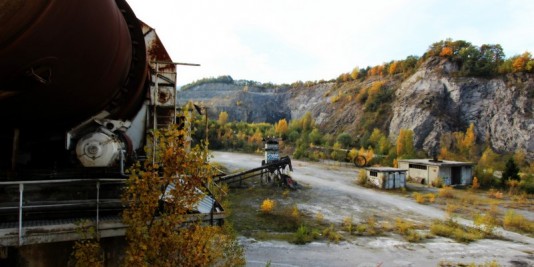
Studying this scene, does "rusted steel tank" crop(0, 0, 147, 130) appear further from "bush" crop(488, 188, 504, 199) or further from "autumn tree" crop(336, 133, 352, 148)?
"autumn tree" crop(336, 133, 352, 148)

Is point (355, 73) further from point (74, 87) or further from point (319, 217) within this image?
point (74, 87)

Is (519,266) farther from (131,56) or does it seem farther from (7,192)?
(7,192)

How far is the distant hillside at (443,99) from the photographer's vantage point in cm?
4438

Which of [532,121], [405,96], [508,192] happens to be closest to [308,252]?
[508,192]

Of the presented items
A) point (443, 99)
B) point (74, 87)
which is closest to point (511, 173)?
point (443, 99)

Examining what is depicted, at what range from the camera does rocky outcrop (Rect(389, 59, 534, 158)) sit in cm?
4331

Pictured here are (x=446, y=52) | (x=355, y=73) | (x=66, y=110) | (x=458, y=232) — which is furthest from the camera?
(x=355, y=73)

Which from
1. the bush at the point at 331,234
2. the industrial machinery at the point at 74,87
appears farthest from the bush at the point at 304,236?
the industrial machinery at the point at 74,87

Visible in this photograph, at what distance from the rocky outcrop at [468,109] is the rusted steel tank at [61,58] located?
46.7m

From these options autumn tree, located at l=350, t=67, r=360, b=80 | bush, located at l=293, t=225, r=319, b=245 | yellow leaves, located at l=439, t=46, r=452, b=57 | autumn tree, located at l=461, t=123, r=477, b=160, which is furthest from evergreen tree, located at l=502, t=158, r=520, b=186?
autumn tree, located at l=350, t=67, r=360, b=80

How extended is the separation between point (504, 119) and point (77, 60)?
168 ft

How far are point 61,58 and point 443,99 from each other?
2133 inches

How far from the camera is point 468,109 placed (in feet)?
158

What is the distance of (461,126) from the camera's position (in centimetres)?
4747
